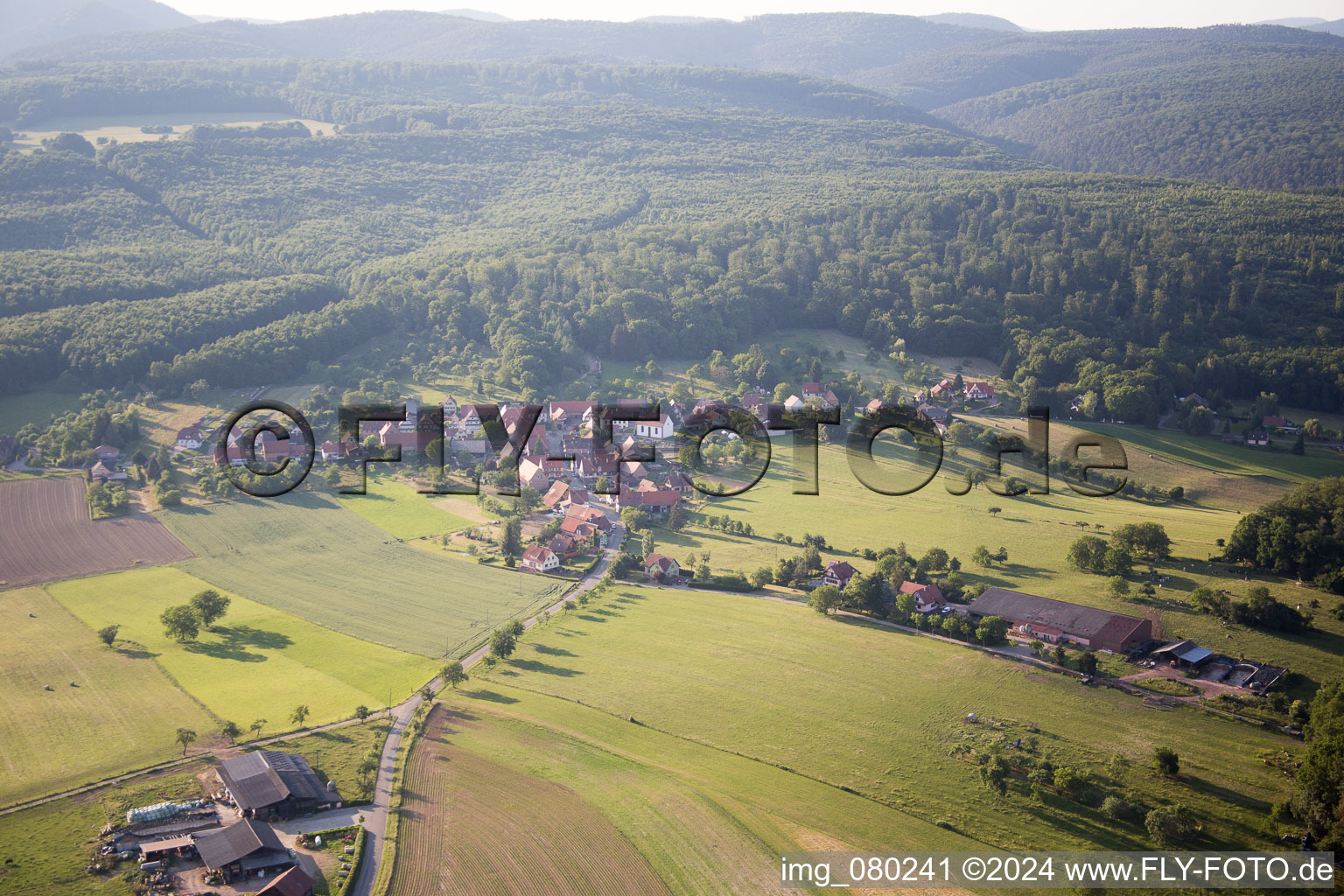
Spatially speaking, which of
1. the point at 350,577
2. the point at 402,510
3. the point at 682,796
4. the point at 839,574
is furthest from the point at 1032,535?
the point at 402,510

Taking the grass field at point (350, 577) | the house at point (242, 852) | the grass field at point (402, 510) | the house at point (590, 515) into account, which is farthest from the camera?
the grass field at point (402, 510)

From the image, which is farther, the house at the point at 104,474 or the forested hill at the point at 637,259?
the forested hill at the point at 637,259

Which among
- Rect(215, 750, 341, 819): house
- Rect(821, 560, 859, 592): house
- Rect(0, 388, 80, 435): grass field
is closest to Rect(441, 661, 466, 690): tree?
Rect(215, 750, 341, 819): house

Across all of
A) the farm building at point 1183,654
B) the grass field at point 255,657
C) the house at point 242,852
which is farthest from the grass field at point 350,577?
the farm building at point 1183,654

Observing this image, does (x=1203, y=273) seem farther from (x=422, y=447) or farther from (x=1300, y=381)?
(x=422, y=447)

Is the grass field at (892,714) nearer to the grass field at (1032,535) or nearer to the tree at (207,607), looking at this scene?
the grass field at (1032,535)

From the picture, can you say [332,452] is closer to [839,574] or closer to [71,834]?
[839,574]

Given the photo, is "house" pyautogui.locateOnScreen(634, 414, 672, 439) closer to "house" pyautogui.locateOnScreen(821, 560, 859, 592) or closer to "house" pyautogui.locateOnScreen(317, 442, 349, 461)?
"house" pyautogui.locateOnScreen(317, 442, 349, 461)
